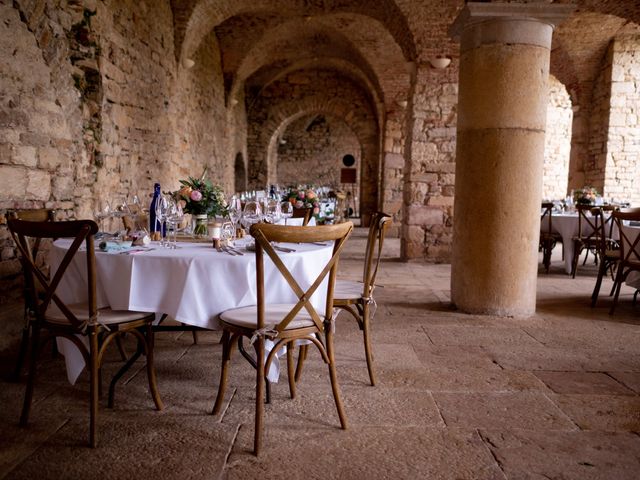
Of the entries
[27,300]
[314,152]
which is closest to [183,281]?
[27,300]

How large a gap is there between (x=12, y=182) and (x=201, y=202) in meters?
1.62

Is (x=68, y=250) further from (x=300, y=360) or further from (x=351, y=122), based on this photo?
(x=351, y=122)

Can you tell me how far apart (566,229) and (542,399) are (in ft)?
14.8

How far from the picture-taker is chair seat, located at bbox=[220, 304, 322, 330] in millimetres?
2093

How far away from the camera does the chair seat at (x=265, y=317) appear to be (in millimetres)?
2093

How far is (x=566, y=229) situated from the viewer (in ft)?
20.9

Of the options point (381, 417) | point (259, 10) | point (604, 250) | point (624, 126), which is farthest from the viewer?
point (624, 126)

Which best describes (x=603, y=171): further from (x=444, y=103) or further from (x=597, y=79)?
(x=444, y=103)

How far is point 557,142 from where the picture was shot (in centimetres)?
1344

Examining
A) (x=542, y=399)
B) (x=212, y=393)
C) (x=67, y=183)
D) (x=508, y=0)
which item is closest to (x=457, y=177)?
(x=508, y=0)

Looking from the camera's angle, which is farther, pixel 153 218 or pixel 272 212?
pixel 272 212

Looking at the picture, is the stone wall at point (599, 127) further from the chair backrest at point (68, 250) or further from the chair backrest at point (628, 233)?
the chair backrest at point (68, 250)

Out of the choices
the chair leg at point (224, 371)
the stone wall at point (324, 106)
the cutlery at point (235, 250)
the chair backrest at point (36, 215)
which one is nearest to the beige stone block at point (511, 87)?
the cutlery at point (235, 250)

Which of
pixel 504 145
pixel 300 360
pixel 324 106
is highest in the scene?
pixel 324 106
